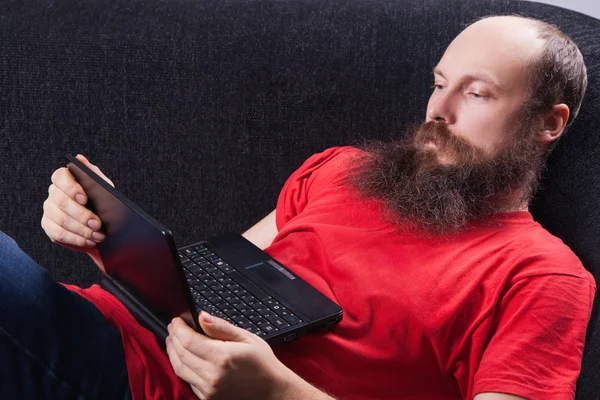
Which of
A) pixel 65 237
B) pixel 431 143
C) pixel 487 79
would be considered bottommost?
pixel 65 237

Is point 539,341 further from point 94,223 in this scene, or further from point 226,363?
point 94,223

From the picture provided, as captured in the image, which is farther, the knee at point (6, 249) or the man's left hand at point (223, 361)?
the knee at point (6, 249)

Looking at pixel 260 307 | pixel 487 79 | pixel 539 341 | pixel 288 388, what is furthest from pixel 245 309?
pixel 487 79

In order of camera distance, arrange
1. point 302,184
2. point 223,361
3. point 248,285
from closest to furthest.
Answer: point 223,361 < point 248,285 < point 302,184

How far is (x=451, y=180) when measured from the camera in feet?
4.44

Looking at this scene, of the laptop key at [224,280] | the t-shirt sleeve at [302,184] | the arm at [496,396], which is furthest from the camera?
the t-shirt sleeve at [302,184]

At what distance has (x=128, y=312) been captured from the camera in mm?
1247

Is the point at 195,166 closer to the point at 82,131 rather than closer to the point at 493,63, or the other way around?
the point at 82,131

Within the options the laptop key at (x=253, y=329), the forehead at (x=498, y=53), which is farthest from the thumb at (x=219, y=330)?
the forehead at (x=498, y=53)

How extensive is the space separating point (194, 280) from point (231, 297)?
0.08m

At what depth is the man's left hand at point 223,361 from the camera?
3.20 ft

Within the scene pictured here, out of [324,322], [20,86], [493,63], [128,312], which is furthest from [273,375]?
[20,86]

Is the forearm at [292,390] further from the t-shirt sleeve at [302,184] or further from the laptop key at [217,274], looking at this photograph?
the t-shirt sleeve at [302,184]

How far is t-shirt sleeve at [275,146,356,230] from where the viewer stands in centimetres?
153
